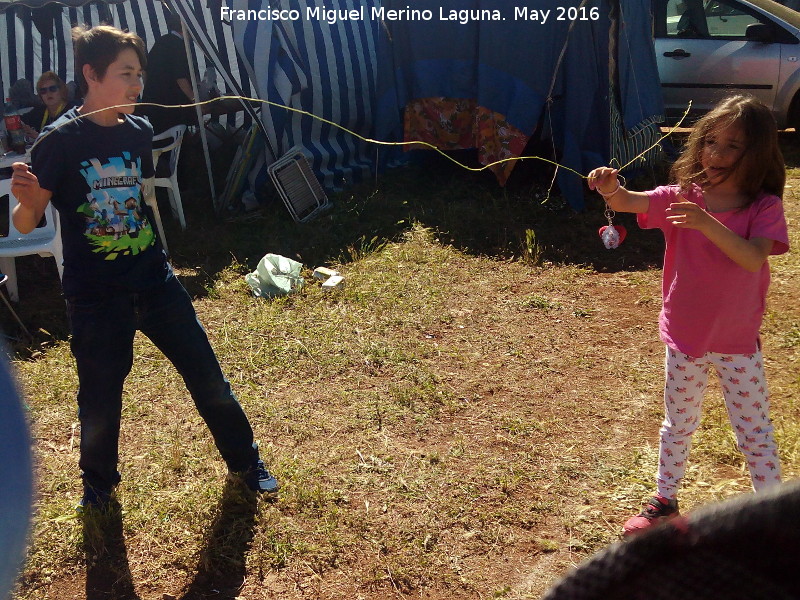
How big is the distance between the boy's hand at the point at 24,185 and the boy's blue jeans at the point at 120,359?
1.32 ft

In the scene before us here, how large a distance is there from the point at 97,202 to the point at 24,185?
0.26m

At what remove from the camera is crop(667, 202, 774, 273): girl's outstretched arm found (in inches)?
96.1

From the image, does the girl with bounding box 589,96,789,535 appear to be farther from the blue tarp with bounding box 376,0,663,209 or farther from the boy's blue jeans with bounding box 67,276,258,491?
the blue tarp with bounding box 376,0,663,209

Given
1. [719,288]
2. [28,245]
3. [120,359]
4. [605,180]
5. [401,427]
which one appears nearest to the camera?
[719,288]

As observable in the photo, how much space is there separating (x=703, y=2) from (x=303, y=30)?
441 cm

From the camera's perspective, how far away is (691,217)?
8.00ft

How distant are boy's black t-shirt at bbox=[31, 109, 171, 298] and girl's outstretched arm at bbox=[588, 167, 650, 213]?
1.65 metres

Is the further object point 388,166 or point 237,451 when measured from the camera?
point 388,166

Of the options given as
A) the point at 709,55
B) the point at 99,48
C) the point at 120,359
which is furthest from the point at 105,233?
the point at 709,55

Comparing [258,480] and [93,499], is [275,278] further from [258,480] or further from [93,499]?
[93,499]

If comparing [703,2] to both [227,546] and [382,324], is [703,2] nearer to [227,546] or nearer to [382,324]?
[382,324]

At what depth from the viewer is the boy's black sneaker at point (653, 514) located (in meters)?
2.96

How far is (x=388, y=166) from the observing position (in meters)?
8.70

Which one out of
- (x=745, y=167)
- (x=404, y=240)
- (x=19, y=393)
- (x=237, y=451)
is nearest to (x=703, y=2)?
(x=404, y=240)
